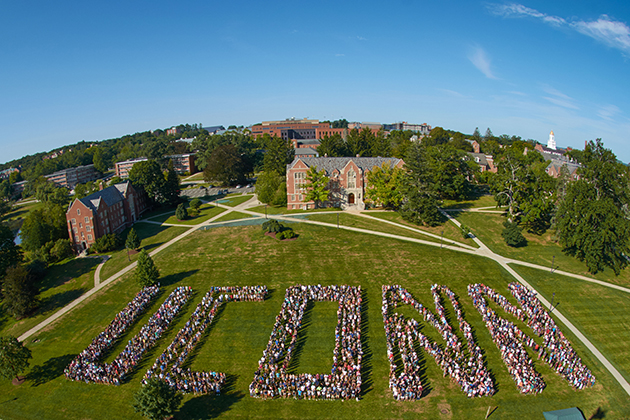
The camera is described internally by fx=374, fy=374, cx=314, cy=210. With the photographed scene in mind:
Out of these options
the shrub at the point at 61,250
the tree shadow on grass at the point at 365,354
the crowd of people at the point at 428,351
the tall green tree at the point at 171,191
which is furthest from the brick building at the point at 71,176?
the crowd of people at the point at 428,351

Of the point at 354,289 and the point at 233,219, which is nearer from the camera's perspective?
the point at 354,289

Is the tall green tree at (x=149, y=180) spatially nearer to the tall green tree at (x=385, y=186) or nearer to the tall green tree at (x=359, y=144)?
the tall green tree at (x=385, y=186)

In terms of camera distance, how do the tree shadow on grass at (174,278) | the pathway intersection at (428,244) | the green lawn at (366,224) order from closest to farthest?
1. the pathway intersection at (428,244)
2. the tree shadow on grass at (174,278)
3. the green lawn at (366,224)

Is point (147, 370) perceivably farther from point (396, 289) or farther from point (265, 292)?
point (396, 289)

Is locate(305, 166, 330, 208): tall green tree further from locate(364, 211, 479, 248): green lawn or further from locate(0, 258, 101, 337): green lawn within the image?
locate(0, 258, 101, 337): green lawn

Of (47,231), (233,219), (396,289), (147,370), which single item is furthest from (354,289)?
(47,231)

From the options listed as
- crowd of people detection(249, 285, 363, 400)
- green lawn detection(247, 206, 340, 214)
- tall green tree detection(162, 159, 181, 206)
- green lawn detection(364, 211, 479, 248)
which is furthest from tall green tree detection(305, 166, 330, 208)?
tall green tree detection(162, 159, 181, 206)
